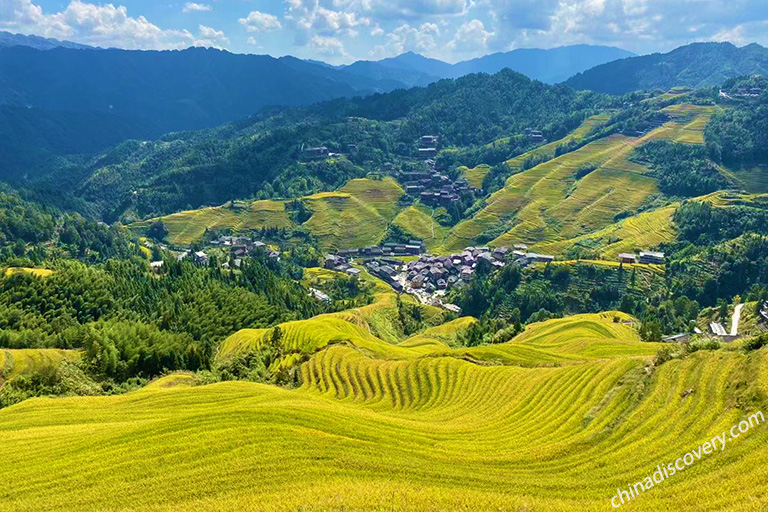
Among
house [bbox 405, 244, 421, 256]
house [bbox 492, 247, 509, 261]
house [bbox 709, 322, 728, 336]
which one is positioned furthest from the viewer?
house [bbox 405, 244, 421, 256]

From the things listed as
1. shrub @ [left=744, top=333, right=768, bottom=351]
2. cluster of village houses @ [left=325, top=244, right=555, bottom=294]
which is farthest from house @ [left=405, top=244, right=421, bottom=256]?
shrub @ [left=744, top=333, right=768, bottom=351]

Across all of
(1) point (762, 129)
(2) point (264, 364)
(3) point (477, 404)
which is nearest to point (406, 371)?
(3) point (477, 404)

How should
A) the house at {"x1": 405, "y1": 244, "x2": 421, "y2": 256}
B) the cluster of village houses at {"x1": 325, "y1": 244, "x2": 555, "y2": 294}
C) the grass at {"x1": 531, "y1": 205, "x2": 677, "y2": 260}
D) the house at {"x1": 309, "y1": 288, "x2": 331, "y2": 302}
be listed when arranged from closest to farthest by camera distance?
the house at {"x1": 309, "y1": 288, "x2": 331, "y2": 302}
the grass at {"x1": 531, "y1": 205, "x2": 677, "y2": 260}
the cluster of village houses at {"x1": 325, "y1": 244, "x2": 555, "y2": 294}
the house at {"x1": 405, "y1": 244, "x2": 421, "y2": 256}

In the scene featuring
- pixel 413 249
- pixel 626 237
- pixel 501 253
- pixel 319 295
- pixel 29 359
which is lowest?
pixel 319 295

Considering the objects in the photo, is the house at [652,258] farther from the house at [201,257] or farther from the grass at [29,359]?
the house at [201,257]

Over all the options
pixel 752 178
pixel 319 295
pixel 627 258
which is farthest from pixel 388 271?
pixel 752 178

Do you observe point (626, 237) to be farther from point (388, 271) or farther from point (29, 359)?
point (29, 359)

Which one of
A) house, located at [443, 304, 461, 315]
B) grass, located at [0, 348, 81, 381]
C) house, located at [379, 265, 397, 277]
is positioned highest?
grass, located at [0, 348, 81, 381]

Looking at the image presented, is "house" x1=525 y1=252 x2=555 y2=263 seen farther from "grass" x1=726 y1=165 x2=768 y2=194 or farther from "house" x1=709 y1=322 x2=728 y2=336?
"grass" x1=726 y1=165 x2=768 y2=194

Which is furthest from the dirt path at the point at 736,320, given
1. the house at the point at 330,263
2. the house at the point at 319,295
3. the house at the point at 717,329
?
the house at the point at 330,263
